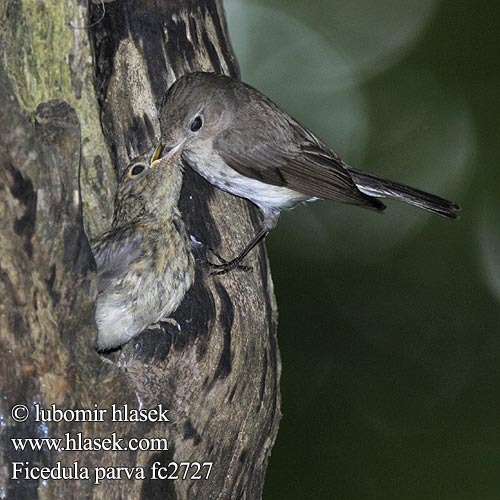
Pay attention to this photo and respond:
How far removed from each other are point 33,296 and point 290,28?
4.98 metres

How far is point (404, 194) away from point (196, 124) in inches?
54.0

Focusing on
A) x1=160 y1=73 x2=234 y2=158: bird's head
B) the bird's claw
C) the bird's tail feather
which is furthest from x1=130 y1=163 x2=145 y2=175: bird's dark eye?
the bird's tail feather

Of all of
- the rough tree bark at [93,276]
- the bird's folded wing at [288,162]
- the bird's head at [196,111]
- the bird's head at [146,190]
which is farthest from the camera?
the bird's folded wing at [288,162]

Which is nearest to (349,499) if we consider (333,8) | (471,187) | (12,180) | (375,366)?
(375,366)

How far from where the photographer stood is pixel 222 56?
5.00 m

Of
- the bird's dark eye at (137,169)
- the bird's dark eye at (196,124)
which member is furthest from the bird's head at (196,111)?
the bird's dark eye at (137,169)

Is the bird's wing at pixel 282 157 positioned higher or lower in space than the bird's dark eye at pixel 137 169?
higher

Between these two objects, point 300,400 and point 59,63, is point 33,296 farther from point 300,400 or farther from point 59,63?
point 300,400

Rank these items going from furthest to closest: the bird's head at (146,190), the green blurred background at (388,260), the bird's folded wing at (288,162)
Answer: the green blurred background at (388,260) < the bird's folded wing at (288,162) < the bird's head at (146,190)

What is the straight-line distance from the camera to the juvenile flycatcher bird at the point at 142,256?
396 centimetres

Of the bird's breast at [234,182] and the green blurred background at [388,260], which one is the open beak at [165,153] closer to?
the bird's breast at [234,182]

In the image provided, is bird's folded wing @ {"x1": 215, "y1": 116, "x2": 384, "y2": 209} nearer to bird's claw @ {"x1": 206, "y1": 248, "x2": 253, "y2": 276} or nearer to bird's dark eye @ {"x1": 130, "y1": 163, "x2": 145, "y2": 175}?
bird's claw @ {"x1": 206, "y1": 248, "x2": 253, "y2": 276}

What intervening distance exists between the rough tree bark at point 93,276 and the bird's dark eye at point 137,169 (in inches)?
9.5

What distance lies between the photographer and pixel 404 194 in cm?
527
